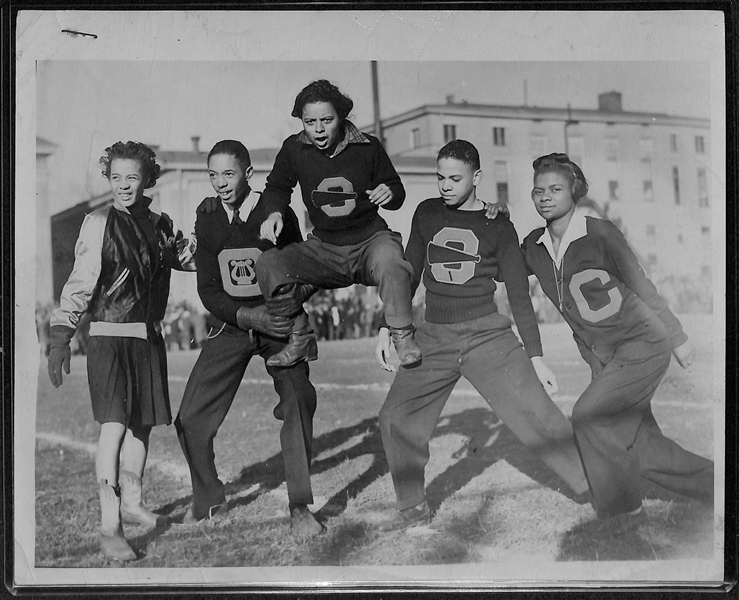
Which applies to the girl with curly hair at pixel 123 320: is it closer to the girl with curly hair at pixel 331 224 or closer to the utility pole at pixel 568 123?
the girl with curly hair at pixel 331 224

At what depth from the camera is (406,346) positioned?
162cm

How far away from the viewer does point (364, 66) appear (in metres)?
1.67

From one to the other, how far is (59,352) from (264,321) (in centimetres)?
55

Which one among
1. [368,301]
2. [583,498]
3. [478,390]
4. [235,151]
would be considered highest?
[235,151]

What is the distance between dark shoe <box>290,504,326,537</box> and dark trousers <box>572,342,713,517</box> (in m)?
0.72

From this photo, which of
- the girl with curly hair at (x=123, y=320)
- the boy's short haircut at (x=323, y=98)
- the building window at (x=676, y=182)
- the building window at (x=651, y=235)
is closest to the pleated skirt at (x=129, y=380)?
the girl with curly hair at (x=123, y=320)

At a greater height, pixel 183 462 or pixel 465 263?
pixel 465 263

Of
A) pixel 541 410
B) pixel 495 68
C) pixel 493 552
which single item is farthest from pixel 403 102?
pixel 493 552

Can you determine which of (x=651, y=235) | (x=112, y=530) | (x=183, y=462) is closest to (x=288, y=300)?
(x=183, y=462)

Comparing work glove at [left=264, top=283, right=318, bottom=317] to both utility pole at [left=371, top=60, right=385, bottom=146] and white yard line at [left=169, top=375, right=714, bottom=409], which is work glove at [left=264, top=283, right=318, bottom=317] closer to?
white yard line at [left=169, top=375, right=714, bottom=409]

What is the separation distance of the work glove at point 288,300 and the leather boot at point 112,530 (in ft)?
2.11

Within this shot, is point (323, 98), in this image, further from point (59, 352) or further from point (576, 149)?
point (59, 352)

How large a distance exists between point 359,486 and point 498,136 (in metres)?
1.00

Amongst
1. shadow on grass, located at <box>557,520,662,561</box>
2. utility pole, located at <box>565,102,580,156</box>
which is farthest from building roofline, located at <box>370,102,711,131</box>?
shadow on grass, located at <box>557,520,662,561</box>
